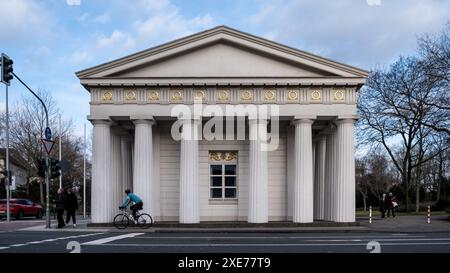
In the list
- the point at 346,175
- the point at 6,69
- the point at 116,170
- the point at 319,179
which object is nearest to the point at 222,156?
the point at 116,170

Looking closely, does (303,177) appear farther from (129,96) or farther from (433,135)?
(433,135)

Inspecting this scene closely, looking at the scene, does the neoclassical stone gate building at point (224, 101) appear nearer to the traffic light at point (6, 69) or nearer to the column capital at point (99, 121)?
the column capital at point (99, 121)

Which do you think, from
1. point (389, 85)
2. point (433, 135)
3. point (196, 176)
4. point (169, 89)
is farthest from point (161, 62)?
point (433, 135)

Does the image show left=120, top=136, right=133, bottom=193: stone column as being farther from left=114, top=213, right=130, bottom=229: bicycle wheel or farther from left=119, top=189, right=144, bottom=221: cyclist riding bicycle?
left=119, top=189, right=144, bottom=221: cyclist riding bicycle

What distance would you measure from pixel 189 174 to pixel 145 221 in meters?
3.39

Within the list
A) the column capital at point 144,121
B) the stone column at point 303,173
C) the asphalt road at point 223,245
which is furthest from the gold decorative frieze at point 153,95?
the asphalt road at point 223,245

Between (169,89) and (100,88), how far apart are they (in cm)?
336

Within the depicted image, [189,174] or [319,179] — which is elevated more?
[189,174]

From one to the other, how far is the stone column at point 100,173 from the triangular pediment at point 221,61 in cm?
267

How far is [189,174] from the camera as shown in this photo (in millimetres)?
26984

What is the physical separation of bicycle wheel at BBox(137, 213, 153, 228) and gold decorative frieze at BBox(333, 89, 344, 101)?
419 inches

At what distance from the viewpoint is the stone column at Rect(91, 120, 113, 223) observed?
26828 millimetres

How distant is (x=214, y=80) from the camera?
26750 millimetres

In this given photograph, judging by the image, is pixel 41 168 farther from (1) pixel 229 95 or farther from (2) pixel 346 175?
(2) pixel 346 175
